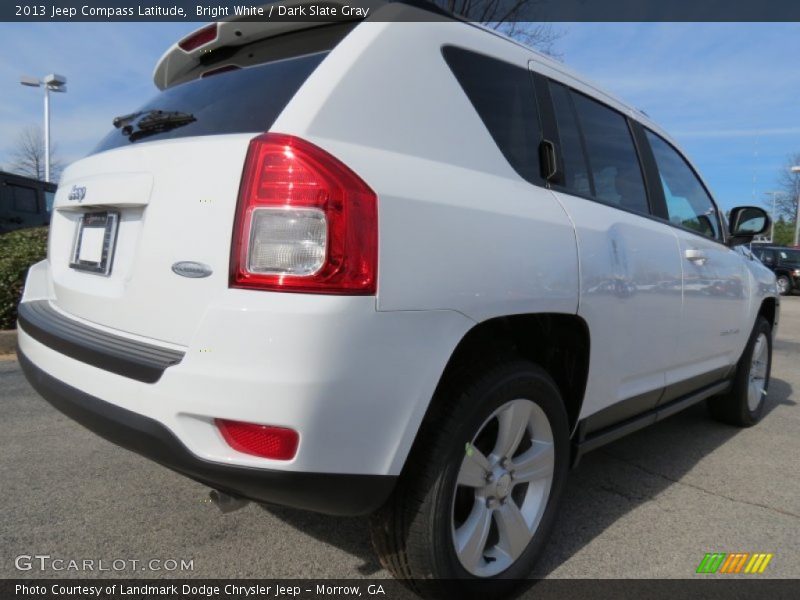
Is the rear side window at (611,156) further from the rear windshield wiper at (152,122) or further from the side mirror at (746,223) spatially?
the rear windshield wiper at (152,122)

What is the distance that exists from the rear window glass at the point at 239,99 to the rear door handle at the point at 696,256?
2.15 m

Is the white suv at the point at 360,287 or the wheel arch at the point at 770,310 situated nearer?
the white suv at the point at 360,287

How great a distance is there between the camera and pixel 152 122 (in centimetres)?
206

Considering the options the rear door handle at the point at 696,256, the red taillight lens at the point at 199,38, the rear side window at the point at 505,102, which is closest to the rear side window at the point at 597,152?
the rear side window at the point at 505,102

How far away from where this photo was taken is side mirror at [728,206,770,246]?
392 cm

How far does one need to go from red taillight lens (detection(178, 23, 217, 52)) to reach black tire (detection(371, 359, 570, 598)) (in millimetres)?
1539

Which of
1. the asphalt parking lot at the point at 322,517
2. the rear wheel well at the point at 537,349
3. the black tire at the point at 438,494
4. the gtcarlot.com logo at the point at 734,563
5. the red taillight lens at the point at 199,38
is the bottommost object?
the asphalt parking lot at the point at 322,517

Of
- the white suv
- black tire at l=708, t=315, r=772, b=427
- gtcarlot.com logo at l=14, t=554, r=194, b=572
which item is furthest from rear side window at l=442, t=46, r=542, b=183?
black tire at l=708, t=315, r=772, b=427

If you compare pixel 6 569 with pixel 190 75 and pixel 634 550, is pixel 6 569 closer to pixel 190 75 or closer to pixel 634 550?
pixel 190 75

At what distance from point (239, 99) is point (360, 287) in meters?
0.81

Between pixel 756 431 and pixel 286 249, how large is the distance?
4.04 metres

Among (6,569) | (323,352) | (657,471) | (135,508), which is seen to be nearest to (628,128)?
(657,471)

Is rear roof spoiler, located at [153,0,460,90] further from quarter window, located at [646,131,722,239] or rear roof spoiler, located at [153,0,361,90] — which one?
quarter window, located at [646,131,722,239]

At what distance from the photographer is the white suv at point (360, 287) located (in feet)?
4.87
